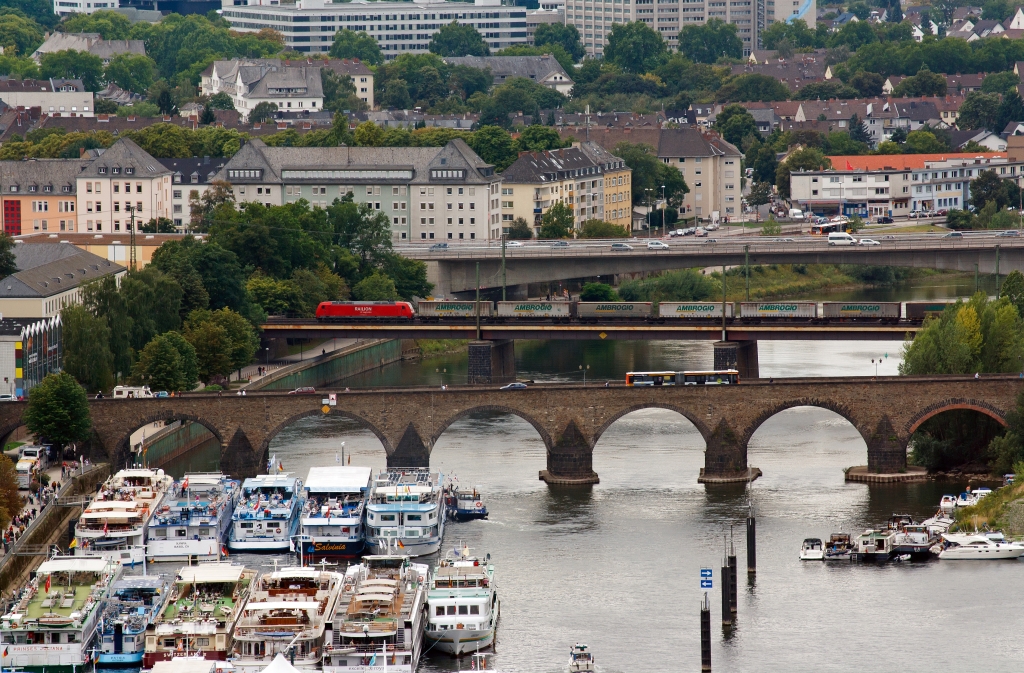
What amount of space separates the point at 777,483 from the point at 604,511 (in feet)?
26.2

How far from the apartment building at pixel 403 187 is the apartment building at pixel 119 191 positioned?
492 centimetres

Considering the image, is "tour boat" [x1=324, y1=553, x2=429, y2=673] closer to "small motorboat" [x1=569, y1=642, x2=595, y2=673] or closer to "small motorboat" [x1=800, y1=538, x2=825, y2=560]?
"small motorboat" [x1=569, y1=642, x2=595, y2=673]

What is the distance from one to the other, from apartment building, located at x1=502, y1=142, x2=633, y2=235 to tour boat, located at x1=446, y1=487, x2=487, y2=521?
79.8 metres

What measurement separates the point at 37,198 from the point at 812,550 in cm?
9185

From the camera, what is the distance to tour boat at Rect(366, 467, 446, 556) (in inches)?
3246

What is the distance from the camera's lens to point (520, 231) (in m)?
166

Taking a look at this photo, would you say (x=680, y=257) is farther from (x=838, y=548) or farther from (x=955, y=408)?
(x=838, y=548)

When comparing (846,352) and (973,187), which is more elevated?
(973,187)

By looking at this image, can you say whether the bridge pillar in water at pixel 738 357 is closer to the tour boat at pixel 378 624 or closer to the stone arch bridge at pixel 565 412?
the stone arch bridge at pixel 565 412

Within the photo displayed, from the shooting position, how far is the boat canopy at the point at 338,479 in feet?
282

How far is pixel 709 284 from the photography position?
148875mm

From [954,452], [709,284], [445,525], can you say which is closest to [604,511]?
[445,525]

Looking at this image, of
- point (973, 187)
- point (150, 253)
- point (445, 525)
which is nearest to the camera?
point (445, 525)

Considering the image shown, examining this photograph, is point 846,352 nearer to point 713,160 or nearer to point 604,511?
point 604,511
